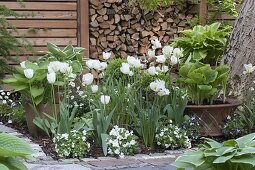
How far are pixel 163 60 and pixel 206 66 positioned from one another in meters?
0.41

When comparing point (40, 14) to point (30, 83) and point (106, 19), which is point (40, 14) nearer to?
point (106, 19)

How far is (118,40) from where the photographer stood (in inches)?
281

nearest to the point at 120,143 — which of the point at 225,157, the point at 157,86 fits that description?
the point at 157,86

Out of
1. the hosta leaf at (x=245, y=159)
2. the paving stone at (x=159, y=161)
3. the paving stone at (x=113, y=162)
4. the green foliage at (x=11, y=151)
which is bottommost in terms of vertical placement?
the paving stone at (x=159, y=161)

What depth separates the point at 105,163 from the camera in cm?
333

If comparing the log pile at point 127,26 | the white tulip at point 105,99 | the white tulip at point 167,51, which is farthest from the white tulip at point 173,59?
the log pile at point 127,26

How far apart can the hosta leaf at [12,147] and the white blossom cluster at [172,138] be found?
2.20 metres

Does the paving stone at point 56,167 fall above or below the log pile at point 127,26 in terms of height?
below

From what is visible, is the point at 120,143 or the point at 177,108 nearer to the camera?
the point at 120,143

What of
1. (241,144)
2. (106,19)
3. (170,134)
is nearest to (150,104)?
(170,134)

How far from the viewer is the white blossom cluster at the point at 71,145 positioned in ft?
11.3

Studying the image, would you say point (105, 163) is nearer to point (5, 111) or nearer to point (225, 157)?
point (225, 157)

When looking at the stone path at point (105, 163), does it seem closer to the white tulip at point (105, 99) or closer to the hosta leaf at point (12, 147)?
the white tulip at point (105, 99)

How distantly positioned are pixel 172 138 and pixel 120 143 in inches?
16.9
